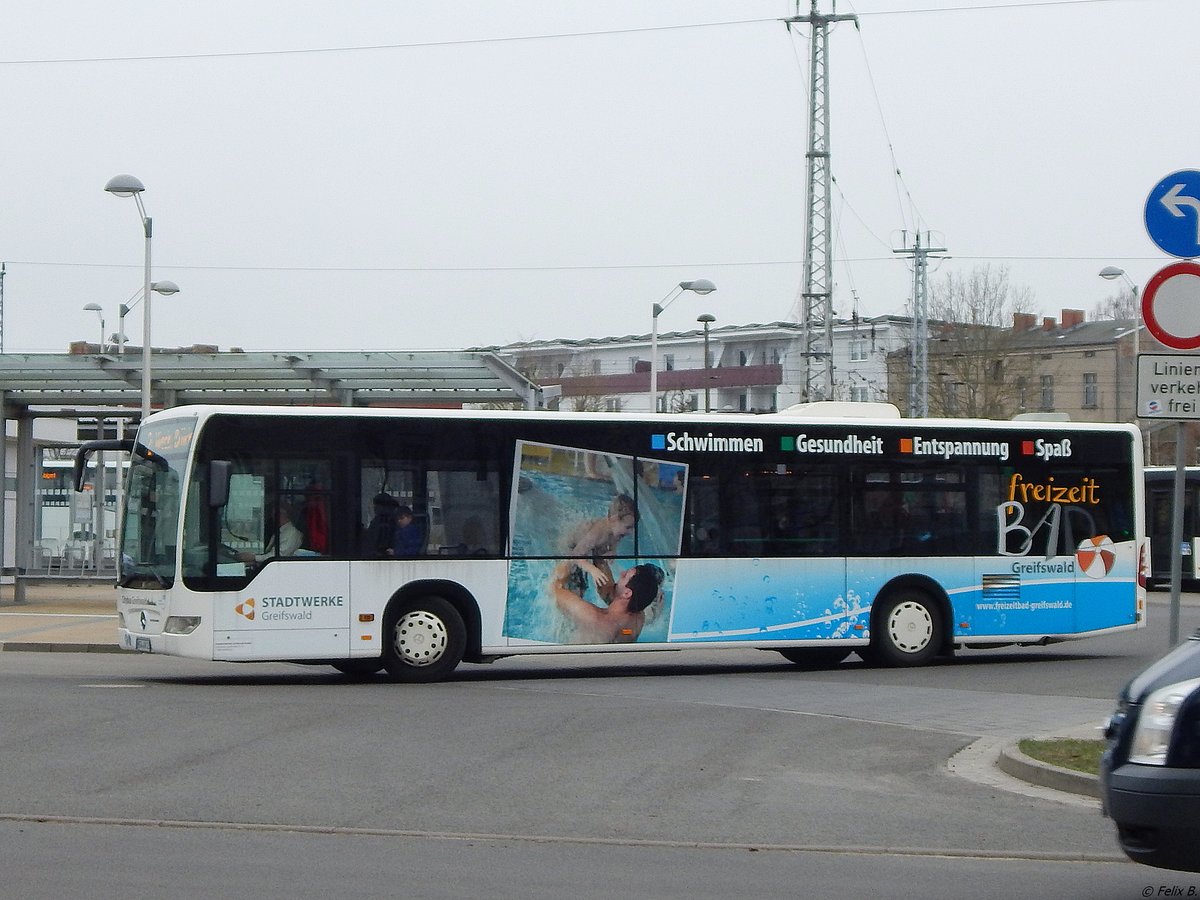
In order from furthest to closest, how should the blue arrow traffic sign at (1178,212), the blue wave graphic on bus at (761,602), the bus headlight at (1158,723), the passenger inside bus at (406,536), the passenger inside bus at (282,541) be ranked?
the blue wave graphic on bus at (761,602) < the passenger inside bus at (406,536) < the passenger inside bus at (282,541) < the blue arrow traffic sign at (1178,212) < the bus headlight at (1158,723)

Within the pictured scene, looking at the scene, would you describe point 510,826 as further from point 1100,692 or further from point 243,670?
point 243,670

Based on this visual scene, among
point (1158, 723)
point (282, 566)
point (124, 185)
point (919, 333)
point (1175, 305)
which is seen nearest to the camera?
point (1158, 723)

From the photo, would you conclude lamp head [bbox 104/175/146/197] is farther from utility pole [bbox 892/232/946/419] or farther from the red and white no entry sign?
utility pole [bbox 892/232/946/419]

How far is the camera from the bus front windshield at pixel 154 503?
54.1 ft

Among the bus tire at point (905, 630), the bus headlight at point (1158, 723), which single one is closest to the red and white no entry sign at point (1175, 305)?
the bus headlight at point (1158, 723)

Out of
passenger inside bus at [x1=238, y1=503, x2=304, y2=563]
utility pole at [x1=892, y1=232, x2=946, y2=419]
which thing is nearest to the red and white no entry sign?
passenger inside bus at [x1=238, y1=503, x2=304, y2=563]

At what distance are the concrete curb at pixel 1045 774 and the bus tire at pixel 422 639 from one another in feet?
23.6

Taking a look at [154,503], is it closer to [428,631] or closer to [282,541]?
[282,541]

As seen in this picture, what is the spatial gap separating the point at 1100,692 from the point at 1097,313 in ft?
283

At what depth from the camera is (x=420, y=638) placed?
17.1 meters

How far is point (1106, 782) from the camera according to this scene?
6098 millimetres

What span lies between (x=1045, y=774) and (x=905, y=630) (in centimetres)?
870

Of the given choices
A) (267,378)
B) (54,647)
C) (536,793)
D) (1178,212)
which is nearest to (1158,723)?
(536,793)

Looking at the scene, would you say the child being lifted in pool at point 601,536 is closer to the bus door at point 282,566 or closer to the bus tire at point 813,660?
the bus door at point 282,566
